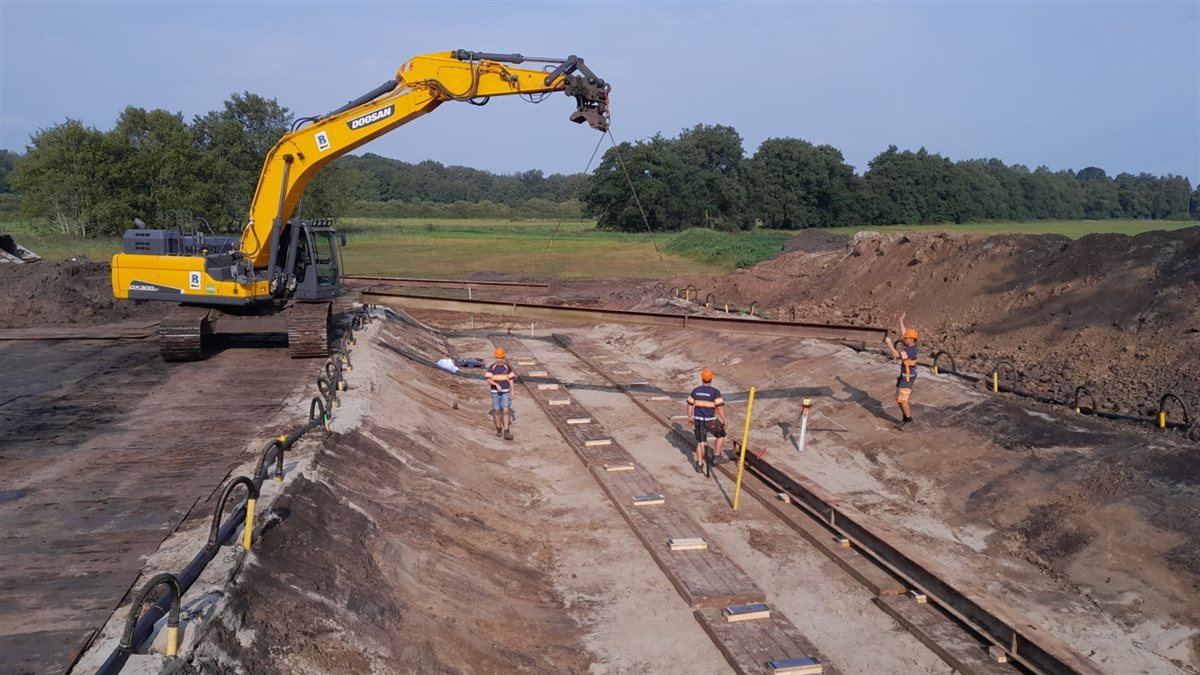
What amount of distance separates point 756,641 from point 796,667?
2.11 ft

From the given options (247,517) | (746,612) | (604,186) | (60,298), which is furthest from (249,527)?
(604,186)

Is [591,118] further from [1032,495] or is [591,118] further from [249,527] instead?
[249,527]

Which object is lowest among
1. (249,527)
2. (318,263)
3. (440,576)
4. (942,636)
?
(942,636)

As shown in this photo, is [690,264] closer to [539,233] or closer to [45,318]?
[539,233]

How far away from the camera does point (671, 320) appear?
1633 cm

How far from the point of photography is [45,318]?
85.6 ft

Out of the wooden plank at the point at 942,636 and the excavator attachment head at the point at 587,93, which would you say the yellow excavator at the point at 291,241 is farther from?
the wooden plank at the point at 942,636

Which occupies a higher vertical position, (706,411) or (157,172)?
(157,172)

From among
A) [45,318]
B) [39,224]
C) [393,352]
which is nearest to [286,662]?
[393,352]

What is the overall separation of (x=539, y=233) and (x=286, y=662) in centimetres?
6966

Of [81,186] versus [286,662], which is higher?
[81,186]

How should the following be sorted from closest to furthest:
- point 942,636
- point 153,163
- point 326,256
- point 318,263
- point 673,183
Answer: point 942,636 < point 318,263 < point 326,256 < point 153,163 < point 673,183

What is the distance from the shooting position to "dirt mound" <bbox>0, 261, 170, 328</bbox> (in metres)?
26.1

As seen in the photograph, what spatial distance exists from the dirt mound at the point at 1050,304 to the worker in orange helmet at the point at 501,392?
31.0 ft
